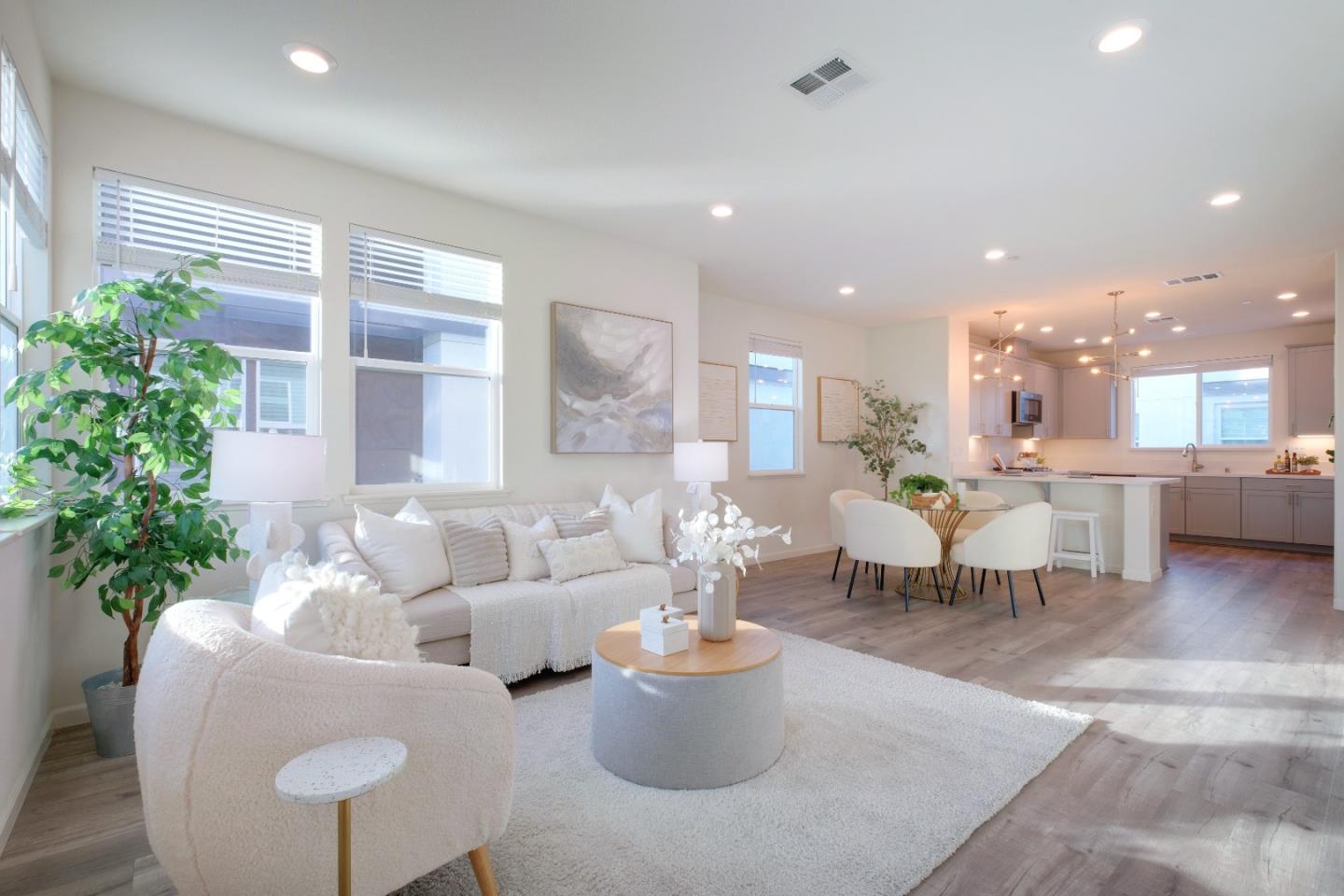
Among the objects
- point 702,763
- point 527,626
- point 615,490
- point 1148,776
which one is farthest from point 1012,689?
point 615,490

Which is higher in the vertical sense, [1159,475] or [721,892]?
[1159,475]

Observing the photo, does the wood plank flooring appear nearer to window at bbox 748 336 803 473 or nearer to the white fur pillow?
the white fur pillow

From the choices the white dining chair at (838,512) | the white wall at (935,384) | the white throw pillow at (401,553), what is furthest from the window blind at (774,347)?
the white throw pillow at (401,553)

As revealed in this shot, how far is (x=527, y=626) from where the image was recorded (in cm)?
323

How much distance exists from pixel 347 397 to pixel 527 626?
5.35 feet

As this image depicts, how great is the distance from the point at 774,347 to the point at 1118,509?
3.67 meters

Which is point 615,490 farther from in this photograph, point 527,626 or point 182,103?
point 182,103

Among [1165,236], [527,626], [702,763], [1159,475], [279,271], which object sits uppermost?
[1165,236]

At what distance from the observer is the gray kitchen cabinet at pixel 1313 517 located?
23.5ft

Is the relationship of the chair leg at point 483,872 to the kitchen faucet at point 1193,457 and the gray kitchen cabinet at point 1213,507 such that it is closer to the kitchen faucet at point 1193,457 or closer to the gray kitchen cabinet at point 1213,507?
the gray kitchen cabinet at point 1213,507

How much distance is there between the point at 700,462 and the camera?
4.36 meters

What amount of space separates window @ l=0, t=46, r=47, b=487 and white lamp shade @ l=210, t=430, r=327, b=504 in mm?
749

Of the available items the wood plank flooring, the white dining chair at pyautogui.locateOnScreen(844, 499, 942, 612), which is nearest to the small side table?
the wood plank flooring

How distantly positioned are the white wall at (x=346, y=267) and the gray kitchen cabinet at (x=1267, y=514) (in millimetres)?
7330
